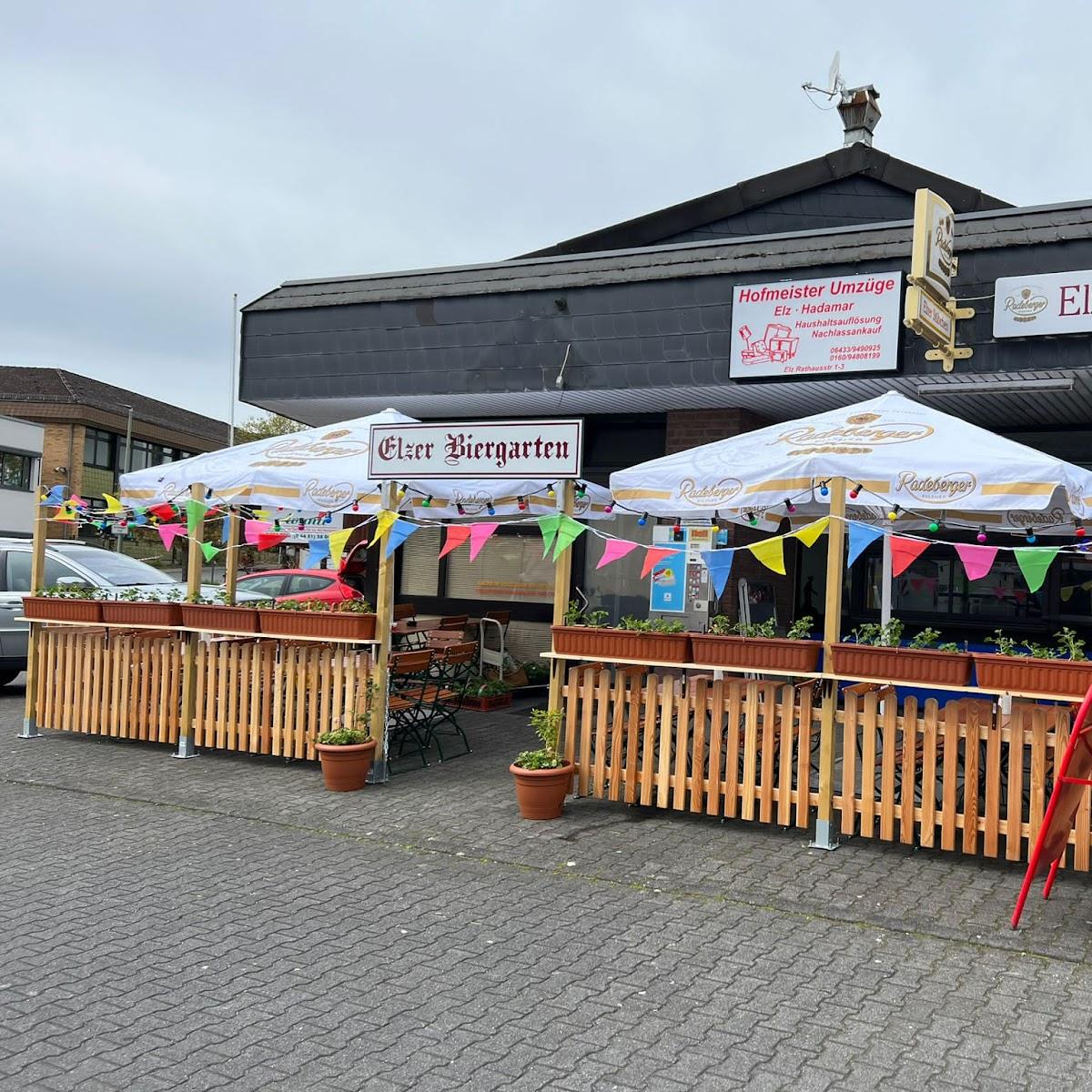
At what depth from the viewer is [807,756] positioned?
6562 mm

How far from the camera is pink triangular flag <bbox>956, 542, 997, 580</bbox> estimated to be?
609 centimetres

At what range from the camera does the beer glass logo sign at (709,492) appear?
6551 mm

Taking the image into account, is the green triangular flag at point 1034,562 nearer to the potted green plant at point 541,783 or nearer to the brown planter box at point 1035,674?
the brown planter box at point 1035,674

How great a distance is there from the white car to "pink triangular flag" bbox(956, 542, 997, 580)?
8.17 metres

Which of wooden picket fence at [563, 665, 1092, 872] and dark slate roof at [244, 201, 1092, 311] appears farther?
dark slate roof at [244, 201, 1092, 311]

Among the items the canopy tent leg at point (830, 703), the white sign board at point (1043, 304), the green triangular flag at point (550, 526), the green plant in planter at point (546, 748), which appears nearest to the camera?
the canopy tent leg at point (830, 703)

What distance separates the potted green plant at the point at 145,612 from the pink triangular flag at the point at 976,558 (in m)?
6.14

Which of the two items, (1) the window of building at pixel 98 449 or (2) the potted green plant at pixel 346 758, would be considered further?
(1) the window of building at pixel 98 449

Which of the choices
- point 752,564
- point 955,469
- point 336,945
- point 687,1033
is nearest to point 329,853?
point 336,945

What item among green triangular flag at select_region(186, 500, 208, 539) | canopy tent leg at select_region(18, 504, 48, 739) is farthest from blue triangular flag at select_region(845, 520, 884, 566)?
canopy tent leg at select_region(18, 504, 48, 739)

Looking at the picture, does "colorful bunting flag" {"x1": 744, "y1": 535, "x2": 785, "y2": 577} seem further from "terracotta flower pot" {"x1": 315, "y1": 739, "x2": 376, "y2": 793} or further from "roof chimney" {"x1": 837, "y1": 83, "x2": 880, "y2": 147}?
"roof chimney" {"x1": 837, "y1": 83, "x2": 880, "y2": 147}

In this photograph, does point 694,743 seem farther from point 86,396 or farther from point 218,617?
point 86,396

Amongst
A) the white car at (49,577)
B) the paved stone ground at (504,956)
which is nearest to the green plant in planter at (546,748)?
the paved stone ground at (504,956)

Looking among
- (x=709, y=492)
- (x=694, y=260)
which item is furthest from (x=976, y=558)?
(x=694, y=260)
